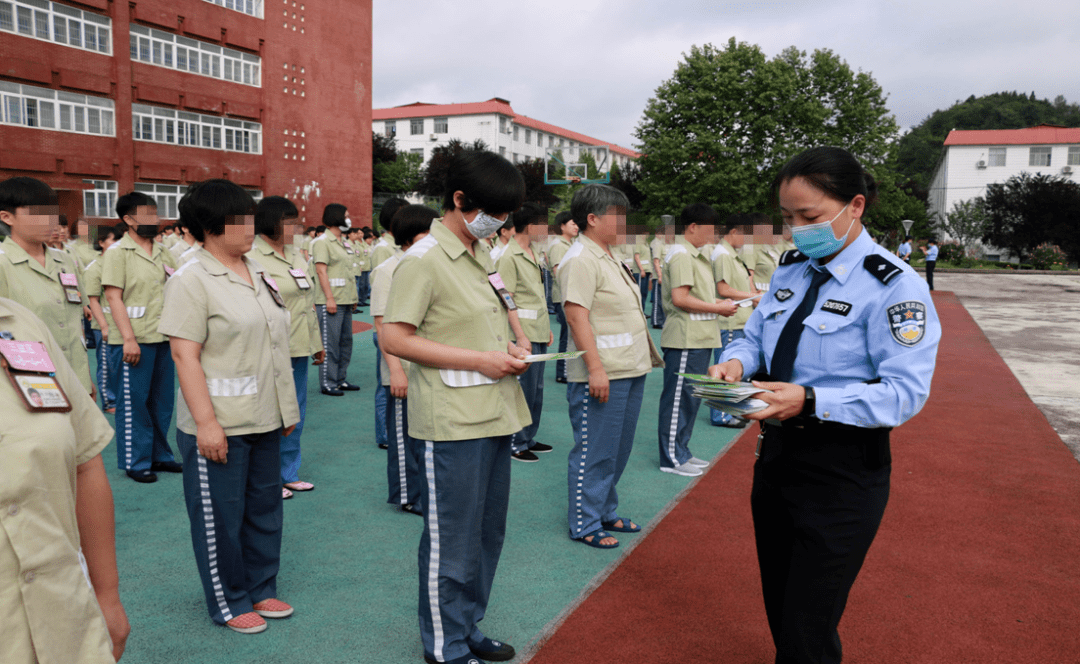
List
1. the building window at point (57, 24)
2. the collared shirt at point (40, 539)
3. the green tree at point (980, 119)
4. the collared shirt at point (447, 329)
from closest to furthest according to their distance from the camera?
1. the collared shirt at point (40, 539)
2. the collared shirt at point (447, 329)
3. the building window at point (57, 24)
4. the green tree at point (980, 119)

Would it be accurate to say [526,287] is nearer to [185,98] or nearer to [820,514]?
[820,514]

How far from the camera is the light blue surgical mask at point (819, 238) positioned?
1.95 meters

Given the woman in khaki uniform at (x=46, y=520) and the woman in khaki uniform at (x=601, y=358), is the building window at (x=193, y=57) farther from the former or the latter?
the woman in khaki uniform at (x=46, y=520)

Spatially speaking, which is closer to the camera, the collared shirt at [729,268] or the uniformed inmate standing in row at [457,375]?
the uniformed inmate standing in row at [457,375]

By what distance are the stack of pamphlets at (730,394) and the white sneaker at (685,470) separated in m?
3.32

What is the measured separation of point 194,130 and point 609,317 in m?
24.3

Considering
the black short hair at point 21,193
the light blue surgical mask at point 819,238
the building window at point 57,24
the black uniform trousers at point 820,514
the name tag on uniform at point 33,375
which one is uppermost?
the building window at point 57,24

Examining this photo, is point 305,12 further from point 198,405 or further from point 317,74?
point 198,405

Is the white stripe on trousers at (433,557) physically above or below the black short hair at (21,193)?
below

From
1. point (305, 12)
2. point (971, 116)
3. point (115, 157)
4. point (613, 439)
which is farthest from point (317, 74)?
point (971, 116)

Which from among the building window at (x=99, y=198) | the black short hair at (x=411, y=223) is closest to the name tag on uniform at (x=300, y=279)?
the black short hair at (x=411, y=223)

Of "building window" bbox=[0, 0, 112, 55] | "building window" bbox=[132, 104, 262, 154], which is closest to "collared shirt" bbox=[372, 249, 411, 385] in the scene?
"building window" bbox=[0, 0, 112, 55]

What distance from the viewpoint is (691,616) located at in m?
3.18

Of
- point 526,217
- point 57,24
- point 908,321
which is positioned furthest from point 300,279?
point 57,24
